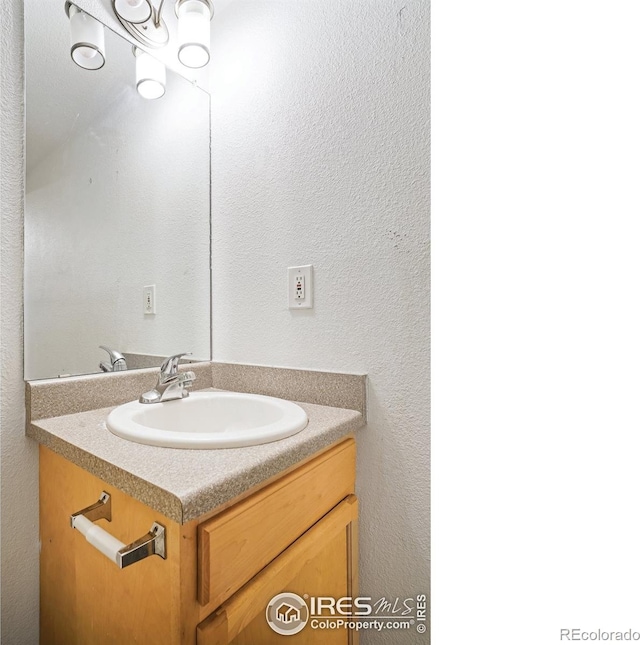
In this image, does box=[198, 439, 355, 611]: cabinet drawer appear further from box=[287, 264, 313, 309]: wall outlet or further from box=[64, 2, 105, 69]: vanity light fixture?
box=[64, 2, 105, 69]: vanity light fixture

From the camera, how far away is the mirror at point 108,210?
0.83 meters

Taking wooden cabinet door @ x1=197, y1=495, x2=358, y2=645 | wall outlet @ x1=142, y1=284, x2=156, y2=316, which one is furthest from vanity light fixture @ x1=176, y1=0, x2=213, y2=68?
wooden cabinet door @ x1=197, y1=495, x2=358, y2=645

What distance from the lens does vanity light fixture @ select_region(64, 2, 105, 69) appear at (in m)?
0.89

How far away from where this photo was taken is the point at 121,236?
102 centimetres

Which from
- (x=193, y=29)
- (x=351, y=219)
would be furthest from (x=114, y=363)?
(x=193, y=29)

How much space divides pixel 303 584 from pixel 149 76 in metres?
1.44

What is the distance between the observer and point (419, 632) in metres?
0.82

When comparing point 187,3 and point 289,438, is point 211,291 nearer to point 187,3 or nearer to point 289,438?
point 289,438

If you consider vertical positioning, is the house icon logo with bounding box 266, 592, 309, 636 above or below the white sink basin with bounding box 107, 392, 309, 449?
below

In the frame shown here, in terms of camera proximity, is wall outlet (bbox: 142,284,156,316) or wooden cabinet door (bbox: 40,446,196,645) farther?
wall outlet (bbox: 142,284,156,316)

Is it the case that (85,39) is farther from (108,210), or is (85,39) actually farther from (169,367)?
(169,367)

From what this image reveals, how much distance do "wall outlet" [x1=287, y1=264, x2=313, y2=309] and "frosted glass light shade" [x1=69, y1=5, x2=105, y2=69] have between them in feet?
2.54
